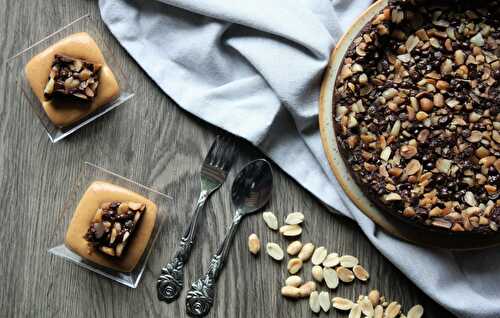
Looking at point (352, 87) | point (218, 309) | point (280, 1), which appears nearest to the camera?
point (352, 87)

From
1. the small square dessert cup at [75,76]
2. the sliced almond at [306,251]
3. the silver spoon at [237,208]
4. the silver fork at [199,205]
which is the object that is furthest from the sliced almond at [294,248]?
the small square dessert cup at [75,76]

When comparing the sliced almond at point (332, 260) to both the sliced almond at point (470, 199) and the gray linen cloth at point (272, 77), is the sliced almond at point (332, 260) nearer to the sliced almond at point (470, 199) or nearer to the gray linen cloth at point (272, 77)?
the gray linen cloth at point (272, 77)

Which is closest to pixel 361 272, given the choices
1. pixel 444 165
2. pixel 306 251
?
pixel 306 251

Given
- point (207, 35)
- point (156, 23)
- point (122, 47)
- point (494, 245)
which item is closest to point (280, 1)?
point (207, 35)

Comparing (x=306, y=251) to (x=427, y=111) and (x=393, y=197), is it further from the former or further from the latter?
(x=427, y=111)

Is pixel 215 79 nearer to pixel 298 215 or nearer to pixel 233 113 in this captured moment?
pixel 233 113

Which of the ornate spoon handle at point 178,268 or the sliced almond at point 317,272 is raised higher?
the ornate spoon handle at point 178,268

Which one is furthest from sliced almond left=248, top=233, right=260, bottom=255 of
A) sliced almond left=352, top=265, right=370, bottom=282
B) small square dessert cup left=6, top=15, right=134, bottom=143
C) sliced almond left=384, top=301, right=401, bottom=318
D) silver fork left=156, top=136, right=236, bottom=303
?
small square dessert cup left=6, top=15, right=134, bottom=143

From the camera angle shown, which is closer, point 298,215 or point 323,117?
point 323,117
